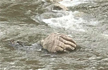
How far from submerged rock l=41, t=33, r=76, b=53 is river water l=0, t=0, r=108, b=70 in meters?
0.18

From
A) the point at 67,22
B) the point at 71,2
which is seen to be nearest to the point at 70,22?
the point at 67,22

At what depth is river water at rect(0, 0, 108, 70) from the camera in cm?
664

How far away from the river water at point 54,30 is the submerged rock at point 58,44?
18 centimetres

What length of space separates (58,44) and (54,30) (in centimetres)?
204

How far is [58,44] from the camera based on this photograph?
7.35 m

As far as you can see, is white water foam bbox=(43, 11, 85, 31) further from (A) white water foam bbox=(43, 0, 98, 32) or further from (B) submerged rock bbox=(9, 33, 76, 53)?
(B) submerged rock bbox=(9, 33, 76, 53)

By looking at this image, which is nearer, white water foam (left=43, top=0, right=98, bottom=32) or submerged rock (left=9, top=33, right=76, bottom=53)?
submerged rock (left=9, top=33, right=76, bottom=53)

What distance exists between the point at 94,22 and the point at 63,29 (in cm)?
120

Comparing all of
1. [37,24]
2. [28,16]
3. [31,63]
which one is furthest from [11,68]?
[28,16]

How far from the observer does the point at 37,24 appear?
10195 mm

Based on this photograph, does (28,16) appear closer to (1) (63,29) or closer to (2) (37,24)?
(2) (37,24)

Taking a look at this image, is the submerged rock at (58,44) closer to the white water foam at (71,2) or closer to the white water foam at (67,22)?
the white water foam at (67,22)

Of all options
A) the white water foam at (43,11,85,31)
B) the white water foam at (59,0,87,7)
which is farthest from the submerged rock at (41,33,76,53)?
the white water foam at (59,0,87,7)

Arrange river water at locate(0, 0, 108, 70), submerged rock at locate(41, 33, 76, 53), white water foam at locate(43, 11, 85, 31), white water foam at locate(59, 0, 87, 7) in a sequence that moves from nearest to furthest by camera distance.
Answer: river water at locate(0, 0, 108, 70) → submerged rock at locate(41, 33, 76, 53) → white water foam at locate(43, 11, 85, 31) → white water foam at locate(59, 0, 87, 7)
